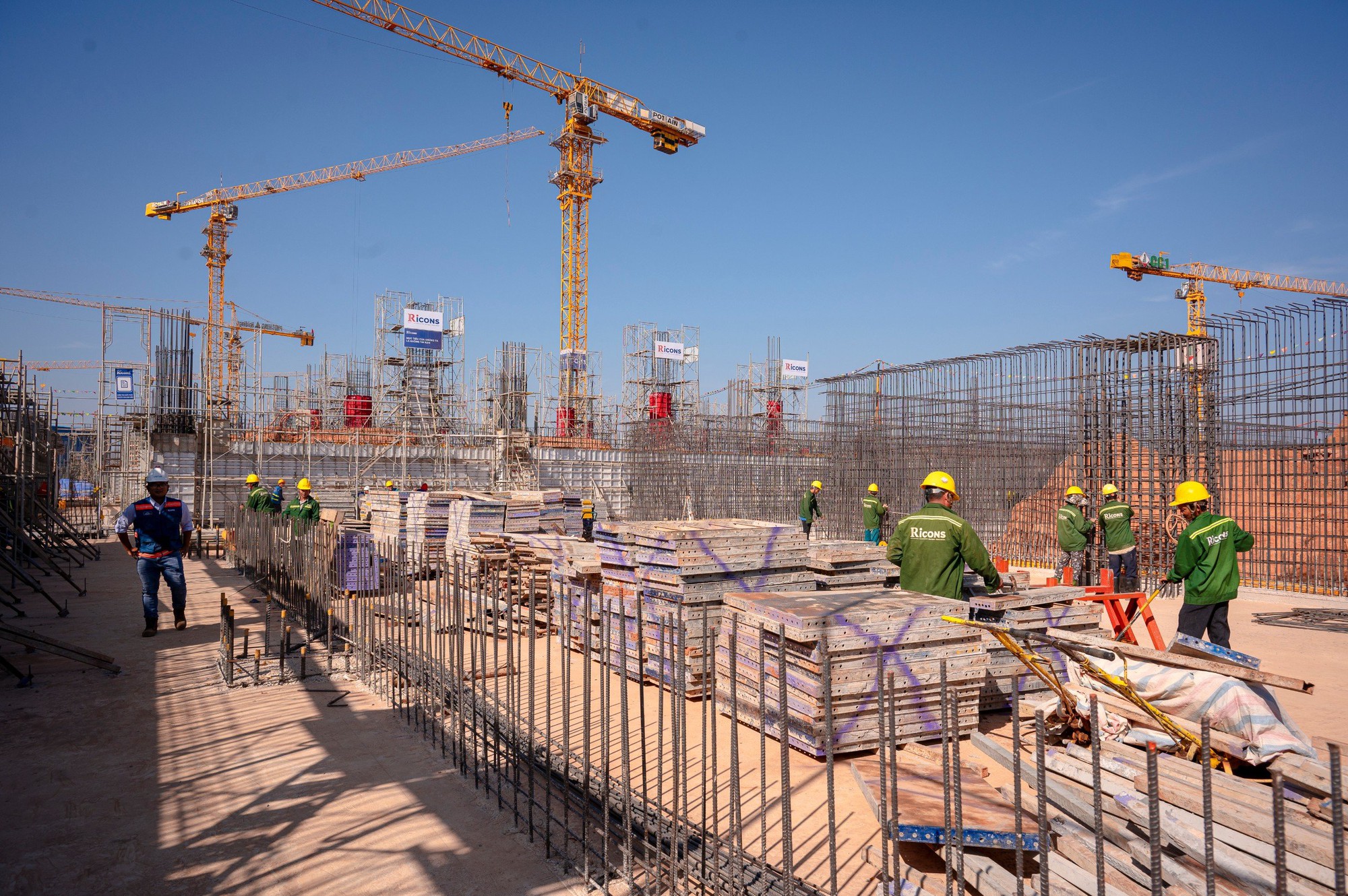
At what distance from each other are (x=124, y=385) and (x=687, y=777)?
2525cm

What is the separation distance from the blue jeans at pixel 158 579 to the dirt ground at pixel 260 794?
1431mm

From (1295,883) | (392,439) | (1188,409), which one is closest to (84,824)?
(1295,883)

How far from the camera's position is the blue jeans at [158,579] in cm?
987

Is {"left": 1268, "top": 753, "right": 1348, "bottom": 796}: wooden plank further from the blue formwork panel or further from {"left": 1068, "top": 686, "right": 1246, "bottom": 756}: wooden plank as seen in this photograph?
the blue formwork panel

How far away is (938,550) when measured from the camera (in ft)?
21.2

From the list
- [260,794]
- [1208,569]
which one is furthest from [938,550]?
[260,794]

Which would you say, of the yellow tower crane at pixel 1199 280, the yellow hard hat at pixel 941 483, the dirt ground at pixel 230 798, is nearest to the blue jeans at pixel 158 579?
the dirt ground at pixel 230 798

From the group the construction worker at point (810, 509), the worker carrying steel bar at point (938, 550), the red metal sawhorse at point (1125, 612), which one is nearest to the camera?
the worker carrying steel bar at point (938, 550)

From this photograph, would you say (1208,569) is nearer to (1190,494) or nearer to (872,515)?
(1190,494)

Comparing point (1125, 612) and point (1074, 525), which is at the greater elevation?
point (1074, 525)

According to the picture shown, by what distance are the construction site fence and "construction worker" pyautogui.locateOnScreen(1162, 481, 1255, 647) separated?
6.30ft

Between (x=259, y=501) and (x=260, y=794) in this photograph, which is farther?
(x=259, y=501)

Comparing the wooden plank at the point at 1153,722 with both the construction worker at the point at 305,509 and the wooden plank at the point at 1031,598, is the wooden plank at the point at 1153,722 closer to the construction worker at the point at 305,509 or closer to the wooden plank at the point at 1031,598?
the wooden plank at the point at 1031,598

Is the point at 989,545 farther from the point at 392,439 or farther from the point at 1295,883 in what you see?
the point at 392,439
